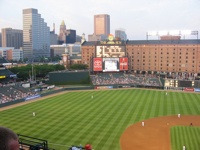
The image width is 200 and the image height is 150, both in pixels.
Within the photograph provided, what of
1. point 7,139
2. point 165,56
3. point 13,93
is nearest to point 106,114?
point 13,93

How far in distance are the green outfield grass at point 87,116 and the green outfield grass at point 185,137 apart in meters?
6.89

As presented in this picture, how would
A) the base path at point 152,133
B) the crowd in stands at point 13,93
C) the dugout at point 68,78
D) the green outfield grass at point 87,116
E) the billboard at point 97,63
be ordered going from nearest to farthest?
1. the base path at point 152,133
2. the green outfield grass at point 87,116
3. the crowd in stands at point 13,93
4. the dugout at point 68,78
5. the billboard at point 97,63

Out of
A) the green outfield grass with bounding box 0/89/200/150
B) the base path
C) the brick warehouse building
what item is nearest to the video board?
the brick warehouse building

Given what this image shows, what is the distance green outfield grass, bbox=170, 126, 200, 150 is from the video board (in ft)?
176

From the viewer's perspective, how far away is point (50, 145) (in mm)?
28438

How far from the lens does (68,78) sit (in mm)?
87750

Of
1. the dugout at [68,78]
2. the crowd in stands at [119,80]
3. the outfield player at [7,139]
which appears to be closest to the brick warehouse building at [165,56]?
the dugout at [68,78]

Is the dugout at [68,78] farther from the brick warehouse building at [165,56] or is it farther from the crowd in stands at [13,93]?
the crowd in stands at [13,93]

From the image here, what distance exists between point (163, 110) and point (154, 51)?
244 feet

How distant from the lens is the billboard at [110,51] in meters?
89.7

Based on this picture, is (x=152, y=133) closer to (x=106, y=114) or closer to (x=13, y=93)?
(x=106, y=114)

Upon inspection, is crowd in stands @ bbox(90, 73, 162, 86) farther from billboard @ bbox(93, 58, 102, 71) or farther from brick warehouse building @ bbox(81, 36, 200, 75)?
brick warehouse building @ bbox(81, 36, 200, 75)

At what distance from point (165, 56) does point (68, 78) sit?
5262cm

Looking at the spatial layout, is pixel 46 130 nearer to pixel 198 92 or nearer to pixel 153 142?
pixel 153 142
